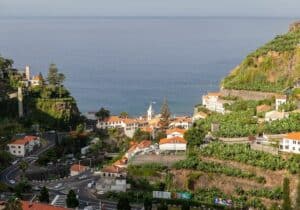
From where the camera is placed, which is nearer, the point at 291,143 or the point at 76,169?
the point at 291,143

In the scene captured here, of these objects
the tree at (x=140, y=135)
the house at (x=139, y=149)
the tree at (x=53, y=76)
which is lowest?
the house at (x=139, y=149)

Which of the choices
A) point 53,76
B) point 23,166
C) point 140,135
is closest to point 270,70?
A: point 140,135

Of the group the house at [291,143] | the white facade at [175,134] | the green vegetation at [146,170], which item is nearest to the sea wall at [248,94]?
the white facade at [175,134]

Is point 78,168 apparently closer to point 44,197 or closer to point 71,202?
point 44,197

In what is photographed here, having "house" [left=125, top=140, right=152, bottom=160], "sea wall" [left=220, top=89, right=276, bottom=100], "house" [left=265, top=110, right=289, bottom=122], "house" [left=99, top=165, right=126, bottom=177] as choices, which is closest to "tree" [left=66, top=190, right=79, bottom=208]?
"house" [left=99, top=165, right=126, bottom=177]

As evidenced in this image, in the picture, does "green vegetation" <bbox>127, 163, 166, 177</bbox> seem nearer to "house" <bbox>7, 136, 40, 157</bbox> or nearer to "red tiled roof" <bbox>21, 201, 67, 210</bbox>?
"red tiled roof" <bbox>21, 201, 67, 210</bbox>

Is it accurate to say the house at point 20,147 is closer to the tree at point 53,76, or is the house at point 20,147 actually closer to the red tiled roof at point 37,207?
the tree at point 53,76
